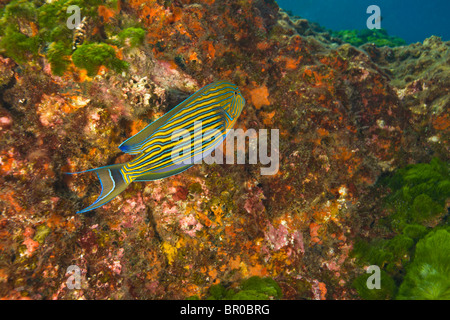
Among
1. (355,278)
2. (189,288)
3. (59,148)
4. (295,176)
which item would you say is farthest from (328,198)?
(59,148)

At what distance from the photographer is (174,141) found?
2178mm

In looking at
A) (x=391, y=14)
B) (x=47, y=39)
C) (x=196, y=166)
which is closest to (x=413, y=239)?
(x=196, y=166)

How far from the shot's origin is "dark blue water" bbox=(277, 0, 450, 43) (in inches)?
3044

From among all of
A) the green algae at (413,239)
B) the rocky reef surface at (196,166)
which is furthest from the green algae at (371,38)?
the green algae at (413,239)

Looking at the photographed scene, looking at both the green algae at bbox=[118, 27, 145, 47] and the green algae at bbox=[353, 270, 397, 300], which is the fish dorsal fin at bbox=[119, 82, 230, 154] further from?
the green algae at bbox=[353, 270, 397, 300]

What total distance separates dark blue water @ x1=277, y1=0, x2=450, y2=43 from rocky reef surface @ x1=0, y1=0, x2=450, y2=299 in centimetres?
8662

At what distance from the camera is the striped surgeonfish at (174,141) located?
6.78 ft

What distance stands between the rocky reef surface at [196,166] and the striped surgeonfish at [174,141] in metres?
0.82

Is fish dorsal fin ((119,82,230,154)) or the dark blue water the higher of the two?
the dark blue water

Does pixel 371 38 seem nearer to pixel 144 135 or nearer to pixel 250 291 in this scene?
pixel 250 291

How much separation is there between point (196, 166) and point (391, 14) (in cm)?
12258

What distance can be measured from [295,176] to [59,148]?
3386 millimetres

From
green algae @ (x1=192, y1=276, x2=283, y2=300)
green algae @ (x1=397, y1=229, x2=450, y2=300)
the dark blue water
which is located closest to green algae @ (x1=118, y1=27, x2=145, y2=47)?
green algae @ (x1=192, y1=276, x2=283, y2=300)
